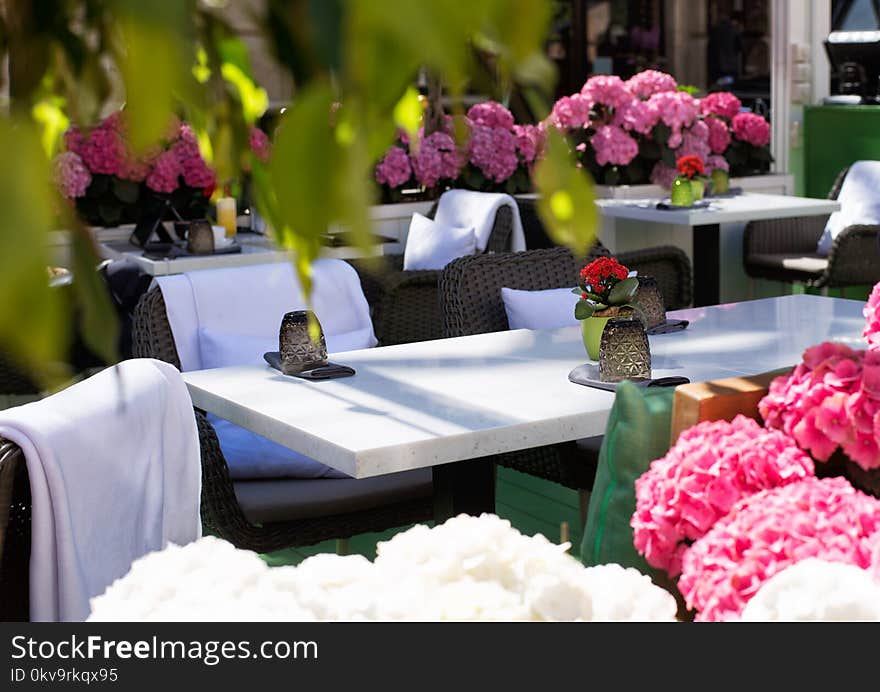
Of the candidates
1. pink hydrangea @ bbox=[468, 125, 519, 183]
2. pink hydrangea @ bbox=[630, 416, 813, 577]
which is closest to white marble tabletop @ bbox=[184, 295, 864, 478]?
pink hydrangea @ bbox=[630, 416, 813, 577]

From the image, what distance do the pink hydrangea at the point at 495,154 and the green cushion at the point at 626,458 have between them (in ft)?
15.9

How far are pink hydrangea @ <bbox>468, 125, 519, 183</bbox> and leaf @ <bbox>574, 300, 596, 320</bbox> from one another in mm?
3703

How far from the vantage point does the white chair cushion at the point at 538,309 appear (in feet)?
12.1

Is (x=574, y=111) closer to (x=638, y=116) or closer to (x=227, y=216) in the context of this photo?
(x=638, y=116)

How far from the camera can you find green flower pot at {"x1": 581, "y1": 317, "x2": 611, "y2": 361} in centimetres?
297

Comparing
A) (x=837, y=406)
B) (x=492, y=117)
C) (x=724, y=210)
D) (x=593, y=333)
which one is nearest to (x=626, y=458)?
(x=837, y=406)

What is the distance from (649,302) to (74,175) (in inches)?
127

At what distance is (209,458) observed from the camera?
9.18 ft

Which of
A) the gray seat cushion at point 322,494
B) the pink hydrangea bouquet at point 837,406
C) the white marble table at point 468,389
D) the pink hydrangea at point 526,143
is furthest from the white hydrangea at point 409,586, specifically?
the pink hydrangea at point 526,143

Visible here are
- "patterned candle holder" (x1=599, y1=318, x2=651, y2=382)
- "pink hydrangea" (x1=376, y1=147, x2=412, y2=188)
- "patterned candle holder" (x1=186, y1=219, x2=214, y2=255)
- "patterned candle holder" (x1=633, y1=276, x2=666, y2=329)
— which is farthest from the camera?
"pink hydrangea" (x1=376, y1=147, x2=412, y2=188)

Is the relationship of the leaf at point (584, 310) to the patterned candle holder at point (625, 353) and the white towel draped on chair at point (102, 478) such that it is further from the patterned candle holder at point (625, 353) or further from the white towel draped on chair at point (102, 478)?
the white towel draped on chair at point (102, 478)

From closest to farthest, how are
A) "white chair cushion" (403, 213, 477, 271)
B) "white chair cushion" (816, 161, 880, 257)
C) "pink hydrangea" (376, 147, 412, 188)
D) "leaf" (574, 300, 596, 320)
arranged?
1. "leaf" (574, 300, 596, 320)
2. "white chair cushion" (403, 213, 477, 271)
3. "pink hydrangea" (376, 147, 412, 188)
4. "white chair cushion" (816, 161, 880, 257)

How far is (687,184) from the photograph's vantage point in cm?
624

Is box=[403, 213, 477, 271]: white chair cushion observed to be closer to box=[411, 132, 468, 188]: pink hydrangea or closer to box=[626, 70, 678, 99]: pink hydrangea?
box=[411, 132, 468, 188]: pink hydrangea
